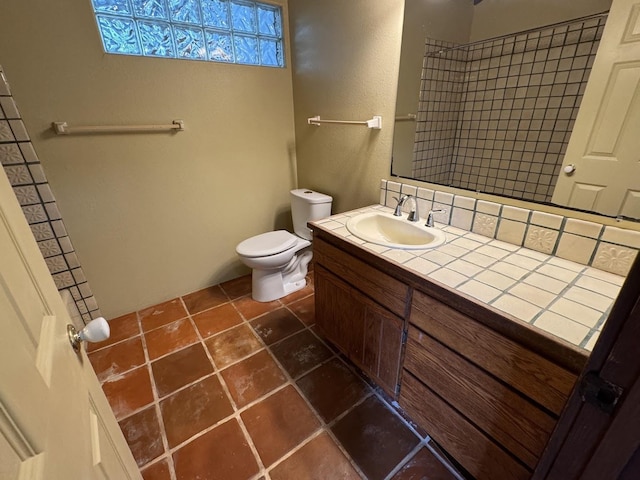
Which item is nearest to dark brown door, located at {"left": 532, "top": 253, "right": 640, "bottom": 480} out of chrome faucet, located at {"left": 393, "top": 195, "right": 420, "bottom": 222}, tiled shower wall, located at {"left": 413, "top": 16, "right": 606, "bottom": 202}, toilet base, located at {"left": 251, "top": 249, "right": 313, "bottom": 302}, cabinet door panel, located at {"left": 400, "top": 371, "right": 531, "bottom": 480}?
cabinet door panel, located at {"left": 400, "top": 371, "right": 531, "bottom": 480}

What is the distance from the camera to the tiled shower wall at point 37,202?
1416 mm

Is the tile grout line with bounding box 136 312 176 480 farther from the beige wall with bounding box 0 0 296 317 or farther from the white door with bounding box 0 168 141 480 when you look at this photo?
the white door with bounding box 0 168 141 480

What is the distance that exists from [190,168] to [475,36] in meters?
1.76

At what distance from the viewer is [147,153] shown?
1807 millimetres

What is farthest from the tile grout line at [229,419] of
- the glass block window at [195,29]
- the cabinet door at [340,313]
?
the glass block window at [195,29]

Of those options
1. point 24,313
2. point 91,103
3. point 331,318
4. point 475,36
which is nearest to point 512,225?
point 475,36

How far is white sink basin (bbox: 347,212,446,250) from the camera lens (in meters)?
1.32

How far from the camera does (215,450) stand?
1223mm

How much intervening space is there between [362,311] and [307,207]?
3.37 feet

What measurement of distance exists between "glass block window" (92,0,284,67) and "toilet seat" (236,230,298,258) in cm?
121

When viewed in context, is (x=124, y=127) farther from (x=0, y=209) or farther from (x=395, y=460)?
(x=395, y=460)

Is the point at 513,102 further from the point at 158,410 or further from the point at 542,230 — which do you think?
the point at 158,410

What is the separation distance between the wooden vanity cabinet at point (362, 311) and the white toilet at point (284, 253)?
52cm

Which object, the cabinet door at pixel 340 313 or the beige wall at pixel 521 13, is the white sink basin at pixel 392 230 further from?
the beige wall at pixel 521 13
